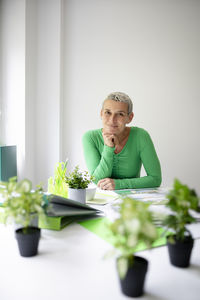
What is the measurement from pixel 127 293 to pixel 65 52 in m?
3.19

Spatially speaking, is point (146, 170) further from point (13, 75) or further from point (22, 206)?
point (13, 75)

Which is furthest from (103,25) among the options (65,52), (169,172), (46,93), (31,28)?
(169,172)

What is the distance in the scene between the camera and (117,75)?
340 centimetres

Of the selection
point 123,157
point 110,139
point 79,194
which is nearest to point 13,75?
point 110,139

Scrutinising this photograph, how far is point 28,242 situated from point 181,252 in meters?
0.39

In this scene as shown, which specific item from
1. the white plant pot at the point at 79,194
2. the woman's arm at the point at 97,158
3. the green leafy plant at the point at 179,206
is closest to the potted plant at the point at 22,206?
the green leafy plant at the point at 179,206

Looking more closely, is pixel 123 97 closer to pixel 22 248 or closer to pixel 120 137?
pixel 120 137

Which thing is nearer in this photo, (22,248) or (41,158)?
(22,248)

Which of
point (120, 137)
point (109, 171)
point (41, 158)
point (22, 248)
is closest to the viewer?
point (22, 248)

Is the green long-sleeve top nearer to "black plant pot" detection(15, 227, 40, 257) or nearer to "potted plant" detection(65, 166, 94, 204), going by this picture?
"potted plant" detection(65, 166, 94, 204)

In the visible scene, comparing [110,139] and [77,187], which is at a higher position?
[110,139]

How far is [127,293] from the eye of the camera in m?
0.58

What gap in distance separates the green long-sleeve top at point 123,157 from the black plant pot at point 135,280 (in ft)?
4.48

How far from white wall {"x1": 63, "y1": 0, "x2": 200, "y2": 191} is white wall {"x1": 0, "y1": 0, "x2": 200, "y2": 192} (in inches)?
0.4
